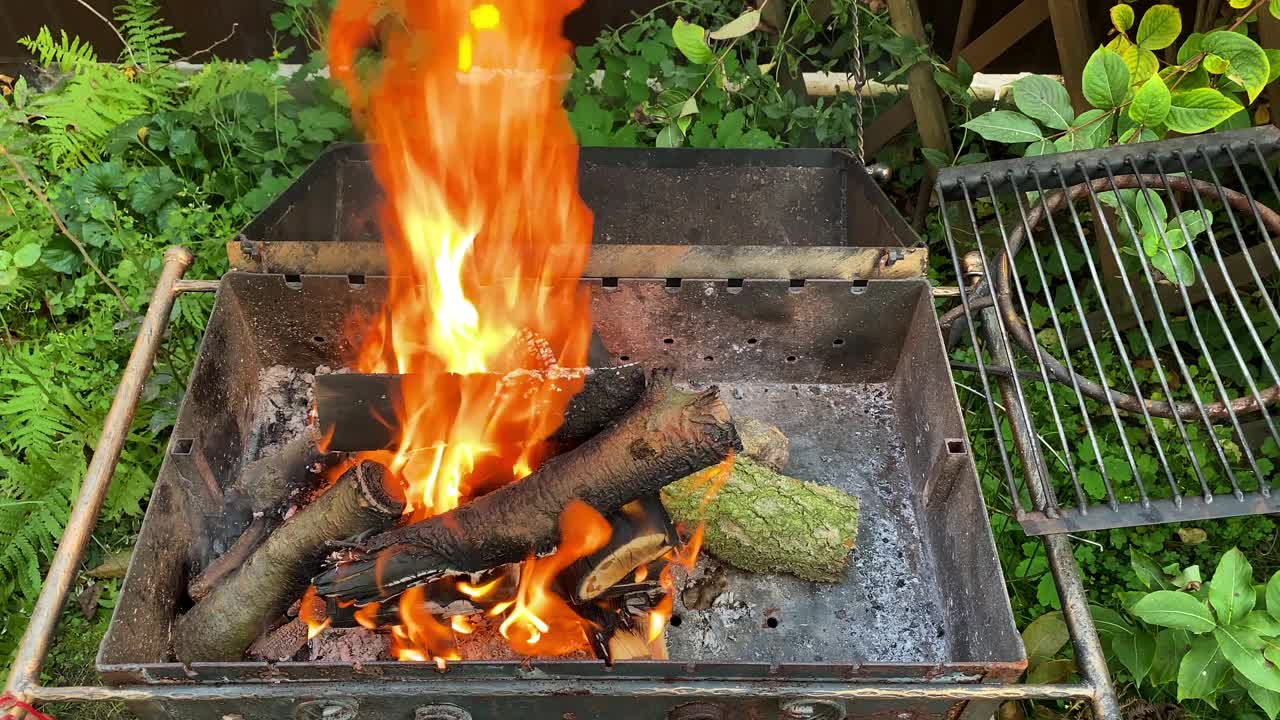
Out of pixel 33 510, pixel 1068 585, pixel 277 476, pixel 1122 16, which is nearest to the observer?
pixel 1068 585

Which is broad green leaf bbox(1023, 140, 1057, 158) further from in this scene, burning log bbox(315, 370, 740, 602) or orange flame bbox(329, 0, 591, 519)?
orange flame bbox(329, 0, 591, 519)

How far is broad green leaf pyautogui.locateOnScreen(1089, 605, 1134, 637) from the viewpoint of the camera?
2.29 m

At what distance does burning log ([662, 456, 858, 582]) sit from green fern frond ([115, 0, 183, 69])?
317 cm

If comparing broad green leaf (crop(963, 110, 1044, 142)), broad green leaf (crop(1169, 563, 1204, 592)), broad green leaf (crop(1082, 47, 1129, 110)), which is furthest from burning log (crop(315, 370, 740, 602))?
broad green leaf (crop(1082, 47, 1129, 110))

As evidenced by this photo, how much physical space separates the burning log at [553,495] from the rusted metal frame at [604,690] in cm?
24

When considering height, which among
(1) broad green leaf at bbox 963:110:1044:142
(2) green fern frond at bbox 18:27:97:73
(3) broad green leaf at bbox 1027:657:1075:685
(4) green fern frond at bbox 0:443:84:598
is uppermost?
(1) broad green leaf at bbox 963:110:1044:142

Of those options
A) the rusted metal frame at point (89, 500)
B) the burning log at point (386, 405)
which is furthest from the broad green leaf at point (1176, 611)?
the rusted metal frame at point (89, 500)

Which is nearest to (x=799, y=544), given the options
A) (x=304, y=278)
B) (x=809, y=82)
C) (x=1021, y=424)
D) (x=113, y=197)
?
(x=1021, y=424)

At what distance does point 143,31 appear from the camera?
3768 millimetres

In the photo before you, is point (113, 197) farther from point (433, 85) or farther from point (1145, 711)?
point (1145, 711)

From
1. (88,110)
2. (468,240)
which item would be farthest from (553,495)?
(88,110)

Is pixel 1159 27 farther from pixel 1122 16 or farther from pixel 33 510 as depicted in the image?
pixel 33 510

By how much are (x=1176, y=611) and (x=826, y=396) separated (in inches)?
43.0

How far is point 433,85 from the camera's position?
118 inches
